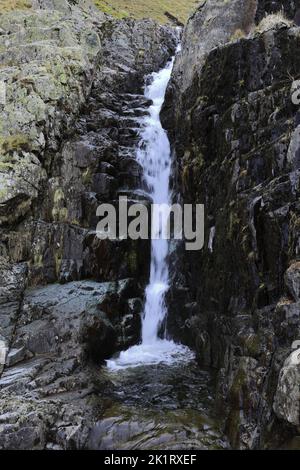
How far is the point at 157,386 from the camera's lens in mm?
13305

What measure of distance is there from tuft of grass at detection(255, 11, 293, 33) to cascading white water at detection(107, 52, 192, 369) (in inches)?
300

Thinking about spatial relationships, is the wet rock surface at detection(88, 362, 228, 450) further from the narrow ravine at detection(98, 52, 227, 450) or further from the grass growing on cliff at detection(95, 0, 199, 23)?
the grass growing on cliff at detection(95, 0, 199, 23)

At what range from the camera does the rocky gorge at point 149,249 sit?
10539mm

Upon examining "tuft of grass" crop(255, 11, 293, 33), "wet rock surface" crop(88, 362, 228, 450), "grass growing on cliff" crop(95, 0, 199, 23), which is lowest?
"wet rock surface" crop(88, 362, 228, 450)

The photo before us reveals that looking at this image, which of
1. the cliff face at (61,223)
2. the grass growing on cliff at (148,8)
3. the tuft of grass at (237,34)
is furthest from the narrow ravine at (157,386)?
the grass growing on cliff at (148,8)

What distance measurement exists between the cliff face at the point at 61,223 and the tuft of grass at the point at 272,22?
8.93 m

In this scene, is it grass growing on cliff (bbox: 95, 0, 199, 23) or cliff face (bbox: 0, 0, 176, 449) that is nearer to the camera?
cliff face (bbox: 0, 0, 176, 449)

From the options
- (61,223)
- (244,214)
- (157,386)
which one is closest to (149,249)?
(61,223)

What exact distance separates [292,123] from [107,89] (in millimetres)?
18494

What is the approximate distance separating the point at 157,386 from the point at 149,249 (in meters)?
7.86

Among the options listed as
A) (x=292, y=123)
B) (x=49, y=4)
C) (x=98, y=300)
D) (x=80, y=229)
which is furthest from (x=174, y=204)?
(x=49, y=4)

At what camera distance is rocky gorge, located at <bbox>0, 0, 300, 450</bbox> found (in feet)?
34.6

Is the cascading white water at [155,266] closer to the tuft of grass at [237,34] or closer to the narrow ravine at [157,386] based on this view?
the narrow ravine at [157,386]

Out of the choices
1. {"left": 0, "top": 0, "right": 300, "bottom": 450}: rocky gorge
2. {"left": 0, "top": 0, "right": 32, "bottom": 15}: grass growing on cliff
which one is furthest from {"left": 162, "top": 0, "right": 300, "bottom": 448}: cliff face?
{"left": 0, "top": 0, "right": 32, "bottom": 15}: grass growing on cliff
